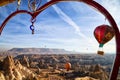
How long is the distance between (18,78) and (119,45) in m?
31.2

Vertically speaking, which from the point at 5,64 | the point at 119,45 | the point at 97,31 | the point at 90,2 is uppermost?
the point at 90,2

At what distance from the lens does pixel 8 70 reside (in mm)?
31859

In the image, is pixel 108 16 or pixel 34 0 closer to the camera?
pixel 108 16

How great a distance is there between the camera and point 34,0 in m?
4.38

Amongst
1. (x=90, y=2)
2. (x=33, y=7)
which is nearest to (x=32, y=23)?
(x=33, y=7)

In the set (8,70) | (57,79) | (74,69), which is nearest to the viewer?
(8,70)

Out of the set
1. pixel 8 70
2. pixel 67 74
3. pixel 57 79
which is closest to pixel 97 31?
pixel 8 70

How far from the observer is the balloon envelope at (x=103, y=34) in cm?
436

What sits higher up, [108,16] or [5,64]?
[108,16]

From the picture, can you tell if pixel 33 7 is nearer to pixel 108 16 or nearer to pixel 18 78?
pixel 108 16

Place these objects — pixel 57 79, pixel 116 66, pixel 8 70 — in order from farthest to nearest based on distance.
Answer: pixel 57 79, pixel 8 70, pixel 116 66

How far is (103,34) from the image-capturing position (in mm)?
4520

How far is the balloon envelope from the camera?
4355mm

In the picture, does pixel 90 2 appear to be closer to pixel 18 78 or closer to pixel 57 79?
pixel 18 78
